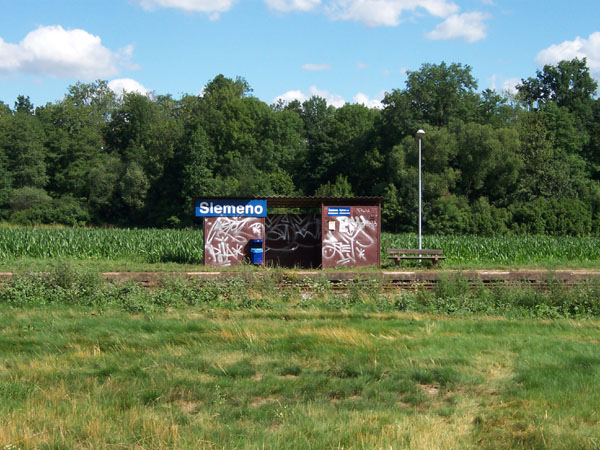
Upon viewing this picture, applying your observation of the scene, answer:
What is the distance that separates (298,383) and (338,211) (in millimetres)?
13990

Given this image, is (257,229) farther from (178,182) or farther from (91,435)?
(178,182)

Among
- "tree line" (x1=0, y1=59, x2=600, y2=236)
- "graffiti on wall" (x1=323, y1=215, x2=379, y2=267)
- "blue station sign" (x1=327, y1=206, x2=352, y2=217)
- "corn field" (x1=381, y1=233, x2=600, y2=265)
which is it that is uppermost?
"tree line" (x1=0, y1=59, x2=600, y2=236)

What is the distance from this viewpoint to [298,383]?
23.3 ft

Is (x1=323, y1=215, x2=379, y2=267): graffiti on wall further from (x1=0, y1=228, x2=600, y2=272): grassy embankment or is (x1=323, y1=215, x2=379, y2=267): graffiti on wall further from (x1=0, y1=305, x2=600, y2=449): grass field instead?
(x1=0, y1=305, x2=600, y2=449): grass field

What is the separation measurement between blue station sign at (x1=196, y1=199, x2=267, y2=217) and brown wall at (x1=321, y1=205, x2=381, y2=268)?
7.09ft

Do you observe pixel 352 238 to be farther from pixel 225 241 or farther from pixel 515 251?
pixel 515 251

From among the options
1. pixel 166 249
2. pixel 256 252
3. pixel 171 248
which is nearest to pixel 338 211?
pixel 256 252

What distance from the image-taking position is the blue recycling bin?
20.3 metres

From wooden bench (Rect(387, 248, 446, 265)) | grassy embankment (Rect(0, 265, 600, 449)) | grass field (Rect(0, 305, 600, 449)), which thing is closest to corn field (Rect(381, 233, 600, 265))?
wooden bench (Rect(387, 248, 446, 265))

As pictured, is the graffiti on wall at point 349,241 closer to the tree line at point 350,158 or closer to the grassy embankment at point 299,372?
the grassy embankment at point 299,372

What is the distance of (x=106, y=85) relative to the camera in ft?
343

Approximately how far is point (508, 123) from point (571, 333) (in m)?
58.0

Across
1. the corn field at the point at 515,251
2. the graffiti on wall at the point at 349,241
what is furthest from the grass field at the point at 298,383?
the corn field at the point at 515,251

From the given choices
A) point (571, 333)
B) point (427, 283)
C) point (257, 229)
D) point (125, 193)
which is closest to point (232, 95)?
point (125, 193)
